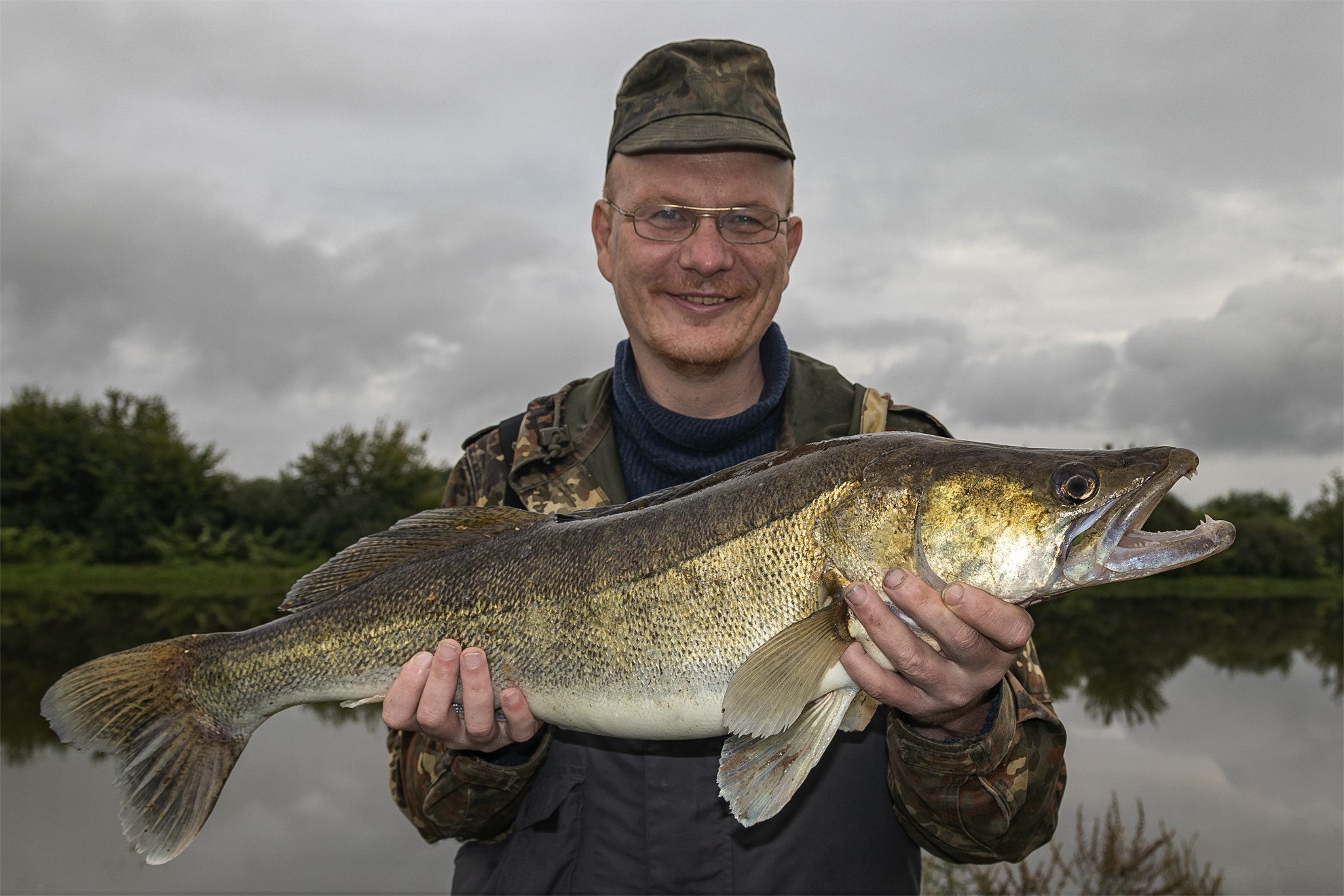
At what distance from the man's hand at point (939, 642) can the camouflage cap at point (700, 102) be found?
2.36 m

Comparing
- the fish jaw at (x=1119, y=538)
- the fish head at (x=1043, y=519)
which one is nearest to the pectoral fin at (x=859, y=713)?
the fish head at (x=1043, y=519)

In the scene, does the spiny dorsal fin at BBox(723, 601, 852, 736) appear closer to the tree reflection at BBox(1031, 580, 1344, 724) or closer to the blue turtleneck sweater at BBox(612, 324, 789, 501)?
the blue turtleneck sweater at BBox(612, 324, 789, 501)

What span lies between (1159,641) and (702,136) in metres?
33.6

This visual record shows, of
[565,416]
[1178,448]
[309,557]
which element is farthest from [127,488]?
[1178,448]

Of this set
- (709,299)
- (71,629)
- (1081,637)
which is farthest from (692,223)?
(1081,637)

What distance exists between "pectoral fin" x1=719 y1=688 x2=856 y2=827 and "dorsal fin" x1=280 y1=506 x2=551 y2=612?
1.12 m

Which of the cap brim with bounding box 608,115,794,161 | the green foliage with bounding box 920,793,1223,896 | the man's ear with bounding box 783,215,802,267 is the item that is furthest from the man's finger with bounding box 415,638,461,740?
the green foliage with bounding box 920,793,1223,896

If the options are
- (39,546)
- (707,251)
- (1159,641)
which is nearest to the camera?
(707,251)

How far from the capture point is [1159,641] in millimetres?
31500

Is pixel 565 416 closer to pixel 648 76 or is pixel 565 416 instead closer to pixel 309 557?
pixel 648 76

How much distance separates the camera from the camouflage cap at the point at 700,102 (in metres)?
4.02

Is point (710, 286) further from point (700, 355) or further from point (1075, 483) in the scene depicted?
point (1075, 483)

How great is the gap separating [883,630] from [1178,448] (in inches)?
40.2

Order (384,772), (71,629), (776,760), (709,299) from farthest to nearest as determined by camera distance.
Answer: (71,629), (384,772), (709,299), (776,760)
